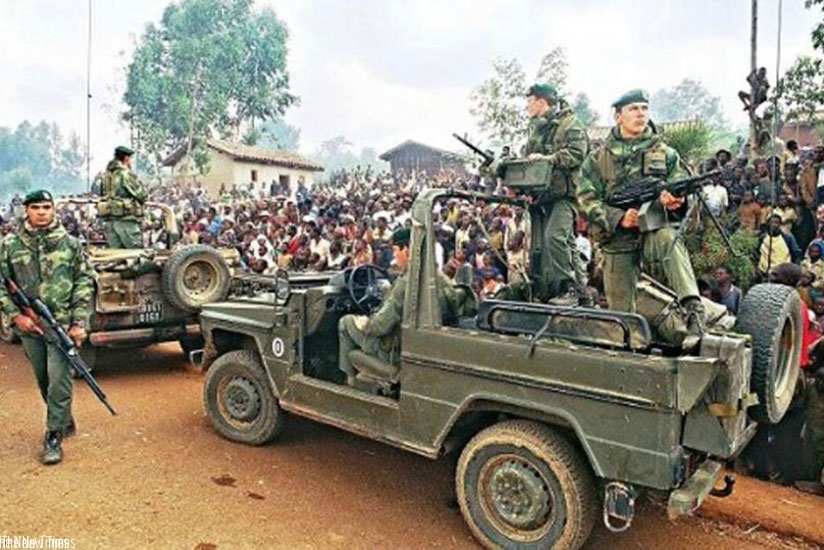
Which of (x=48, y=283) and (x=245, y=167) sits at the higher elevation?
(x=245, y=167)

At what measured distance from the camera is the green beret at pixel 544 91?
16.2ft

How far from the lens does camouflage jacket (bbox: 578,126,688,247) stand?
4.14m

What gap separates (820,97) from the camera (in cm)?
1016

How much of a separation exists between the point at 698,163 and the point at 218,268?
27.6 ft

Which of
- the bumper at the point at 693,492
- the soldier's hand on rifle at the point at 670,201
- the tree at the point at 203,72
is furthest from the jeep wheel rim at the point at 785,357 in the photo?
the tree at the point at 203,72

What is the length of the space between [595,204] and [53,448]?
401cm

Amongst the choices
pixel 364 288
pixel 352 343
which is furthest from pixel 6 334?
pixel 352 343

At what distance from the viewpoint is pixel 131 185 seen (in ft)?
28.1

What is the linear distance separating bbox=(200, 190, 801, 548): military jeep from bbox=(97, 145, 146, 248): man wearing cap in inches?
198

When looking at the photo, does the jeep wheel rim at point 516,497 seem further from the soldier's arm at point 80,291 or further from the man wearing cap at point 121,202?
the man wearing cap at point 121,202

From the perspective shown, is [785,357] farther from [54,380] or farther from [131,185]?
[131,185]

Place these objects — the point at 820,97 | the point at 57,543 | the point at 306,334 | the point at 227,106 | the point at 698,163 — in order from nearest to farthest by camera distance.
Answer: the point at 57,543 → the point at 306,334 → the point at 820,97 → the point at 698,163 → the point at 227,106

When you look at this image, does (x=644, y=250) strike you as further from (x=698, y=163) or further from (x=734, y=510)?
(x=698, y=163)

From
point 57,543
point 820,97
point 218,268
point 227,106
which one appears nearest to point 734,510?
point 57,543
